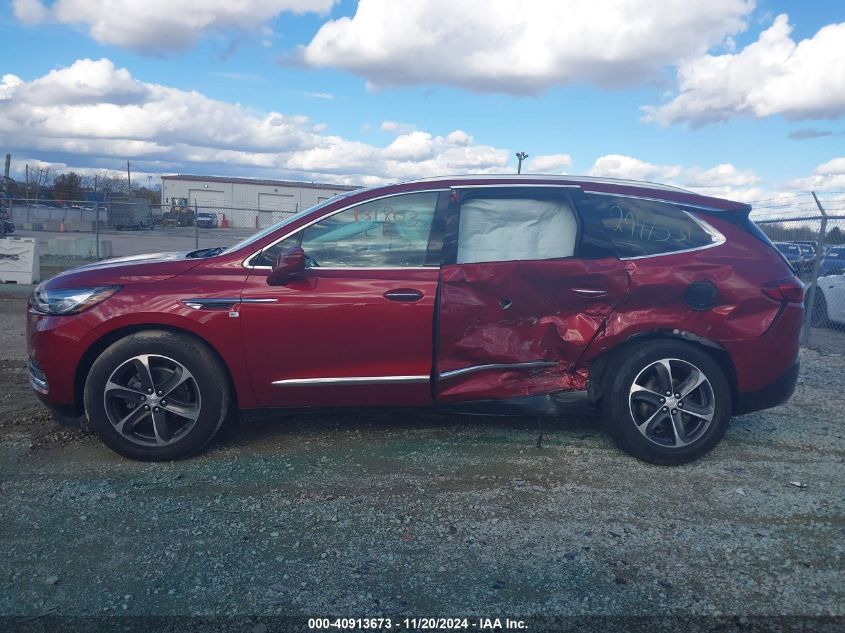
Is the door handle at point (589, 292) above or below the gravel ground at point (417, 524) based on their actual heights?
above

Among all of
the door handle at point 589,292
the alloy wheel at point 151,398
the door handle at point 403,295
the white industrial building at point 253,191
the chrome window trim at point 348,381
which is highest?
the white industrial building at point 253,191

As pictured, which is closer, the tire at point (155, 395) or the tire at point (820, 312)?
the tire at point (155, 395)

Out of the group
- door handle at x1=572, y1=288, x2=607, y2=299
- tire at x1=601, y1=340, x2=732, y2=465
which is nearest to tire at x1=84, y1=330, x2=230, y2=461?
door handle at x1=572, y1=288, x2=607, y2=299

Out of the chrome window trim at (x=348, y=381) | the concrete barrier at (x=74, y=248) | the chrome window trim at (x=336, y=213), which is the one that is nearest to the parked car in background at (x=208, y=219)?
the concrete barrier at (x=74, y=248)

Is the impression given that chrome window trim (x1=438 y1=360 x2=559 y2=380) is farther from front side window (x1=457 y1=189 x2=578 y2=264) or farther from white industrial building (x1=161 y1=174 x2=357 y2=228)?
white industrial building (x1=161 y1=174 x2=357 y2=228)

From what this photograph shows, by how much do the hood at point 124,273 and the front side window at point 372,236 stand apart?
55 centimetres

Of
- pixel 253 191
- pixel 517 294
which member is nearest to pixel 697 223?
pixel 517 294

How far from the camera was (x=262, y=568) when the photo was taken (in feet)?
10.7

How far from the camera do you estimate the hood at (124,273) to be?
4473mm

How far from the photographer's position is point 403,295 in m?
4.48

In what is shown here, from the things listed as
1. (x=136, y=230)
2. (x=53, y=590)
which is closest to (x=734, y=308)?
(x=53, y=590)

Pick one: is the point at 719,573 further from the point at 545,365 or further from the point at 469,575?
the point at 545,365

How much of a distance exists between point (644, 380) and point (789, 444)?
1430mm

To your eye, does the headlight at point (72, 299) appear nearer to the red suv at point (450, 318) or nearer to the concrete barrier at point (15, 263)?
the red suv at point (450, 318)
